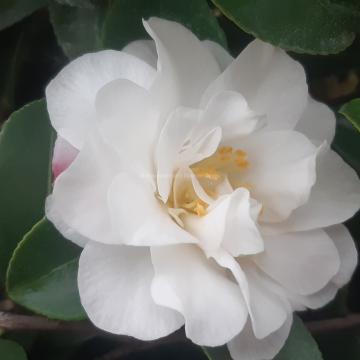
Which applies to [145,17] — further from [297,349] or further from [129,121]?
[297,349]

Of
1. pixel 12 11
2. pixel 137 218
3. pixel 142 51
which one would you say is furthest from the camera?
pixel 12 11

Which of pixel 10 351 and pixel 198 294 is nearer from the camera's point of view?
pixel 198 294

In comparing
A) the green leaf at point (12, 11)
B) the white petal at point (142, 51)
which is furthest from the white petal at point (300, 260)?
the green leaf at point (12, 11)

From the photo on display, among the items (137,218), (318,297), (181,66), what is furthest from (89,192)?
(318,297)

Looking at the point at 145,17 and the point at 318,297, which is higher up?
the point at 145,17

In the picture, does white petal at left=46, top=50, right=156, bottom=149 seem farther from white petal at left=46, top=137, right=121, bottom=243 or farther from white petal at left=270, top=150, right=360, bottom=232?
white petal at left=270, top=150, right=360, bottom=232

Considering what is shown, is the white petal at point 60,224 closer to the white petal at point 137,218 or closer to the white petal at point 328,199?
the white petal at point 137,218
